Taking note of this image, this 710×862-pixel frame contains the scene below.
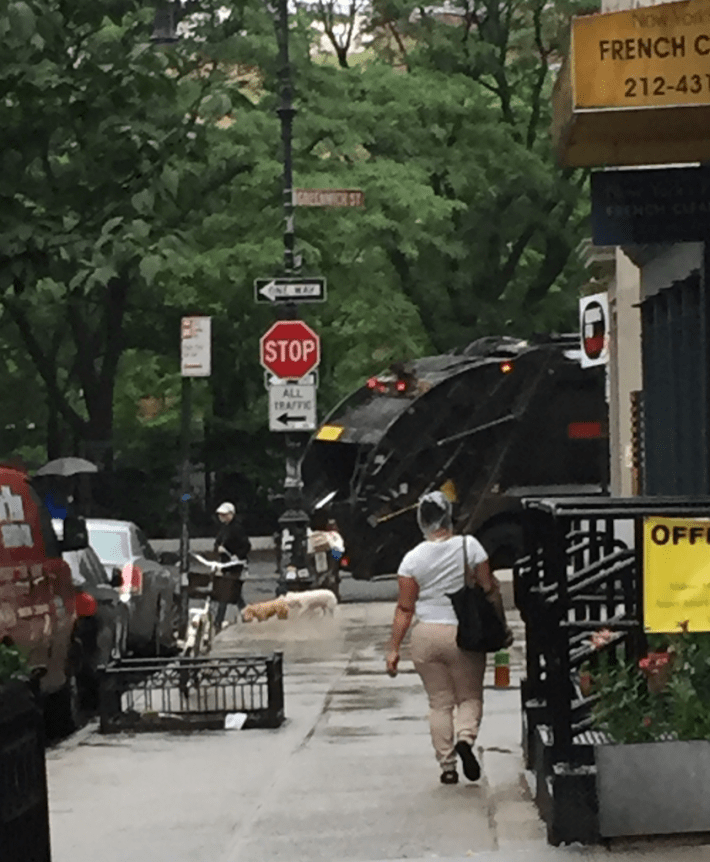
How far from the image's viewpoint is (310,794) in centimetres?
1262

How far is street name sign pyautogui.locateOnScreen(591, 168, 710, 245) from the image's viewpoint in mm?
13156

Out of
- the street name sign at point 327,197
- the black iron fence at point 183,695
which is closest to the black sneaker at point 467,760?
the black iron fence at point 183,695

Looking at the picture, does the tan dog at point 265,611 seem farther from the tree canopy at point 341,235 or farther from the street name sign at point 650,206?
the street name sign at point 650,206

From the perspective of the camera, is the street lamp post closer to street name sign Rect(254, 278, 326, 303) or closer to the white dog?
street name sign Rect(254, 278, 326, 303)

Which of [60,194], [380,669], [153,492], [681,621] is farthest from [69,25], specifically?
[153,492]

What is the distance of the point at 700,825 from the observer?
989 centimetres

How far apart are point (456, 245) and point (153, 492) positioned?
9.47m

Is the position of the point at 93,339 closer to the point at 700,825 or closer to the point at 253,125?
the point at 253,125

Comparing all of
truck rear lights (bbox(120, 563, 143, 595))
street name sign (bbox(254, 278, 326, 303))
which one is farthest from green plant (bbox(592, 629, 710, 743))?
street name sign (bbox(254, 278, 326, 303))

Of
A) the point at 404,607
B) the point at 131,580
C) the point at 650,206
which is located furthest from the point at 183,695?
the point at 650,206

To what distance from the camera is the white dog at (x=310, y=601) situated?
25.5m

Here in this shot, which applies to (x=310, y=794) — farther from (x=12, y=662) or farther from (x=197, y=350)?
(x=197, y=350)

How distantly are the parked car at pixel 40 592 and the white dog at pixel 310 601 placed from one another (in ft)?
25.7

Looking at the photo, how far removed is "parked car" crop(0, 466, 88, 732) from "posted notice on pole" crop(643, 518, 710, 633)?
19.7ft
